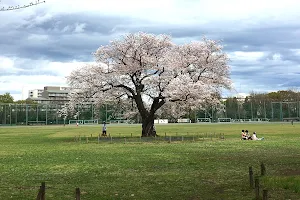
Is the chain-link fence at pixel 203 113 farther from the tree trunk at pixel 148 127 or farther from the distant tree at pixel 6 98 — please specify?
the tree trunk at pixel 148 127

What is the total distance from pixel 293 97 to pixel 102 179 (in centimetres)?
12682

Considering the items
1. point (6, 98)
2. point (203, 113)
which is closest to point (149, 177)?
point (203, 113)

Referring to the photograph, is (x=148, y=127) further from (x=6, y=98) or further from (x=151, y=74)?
(x=6, y=98)

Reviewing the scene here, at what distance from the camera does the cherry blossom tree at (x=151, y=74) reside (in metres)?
40.1

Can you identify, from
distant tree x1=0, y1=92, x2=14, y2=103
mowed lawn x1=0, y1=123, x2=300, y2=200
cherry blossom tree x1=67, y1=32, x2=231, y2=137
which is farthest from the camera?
distant tree x1=0, y1=92, x2=14, y2=103

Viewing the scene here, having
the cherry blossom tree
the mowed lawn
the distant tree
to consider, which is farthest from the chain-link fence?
the mowed lawn

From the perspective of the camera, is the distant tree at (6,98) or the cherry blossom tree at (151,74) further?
the distant tree at (6,98)

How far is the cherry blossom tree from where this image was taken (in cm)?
4006

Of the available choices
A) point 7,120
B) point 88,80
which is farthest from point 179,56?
point 7,120

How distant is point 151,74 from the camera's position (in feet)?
135

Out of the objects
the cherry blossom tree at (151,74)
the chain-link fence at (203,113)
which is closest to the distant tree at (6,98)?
the chain-link fence at (203,113)

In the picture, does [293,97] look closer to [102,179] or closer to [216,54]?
[216,54]

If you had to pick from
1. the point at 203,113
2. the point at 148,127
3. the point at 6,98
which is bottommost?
the point at 148,127

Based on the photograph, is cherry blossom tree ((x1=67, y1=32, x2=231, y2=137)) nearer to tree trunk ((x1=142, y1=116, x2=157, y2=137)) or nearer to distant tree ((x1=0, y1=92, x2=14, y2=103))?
tree trunk ((x1=142, y1=116, x2=157, y2=137))
